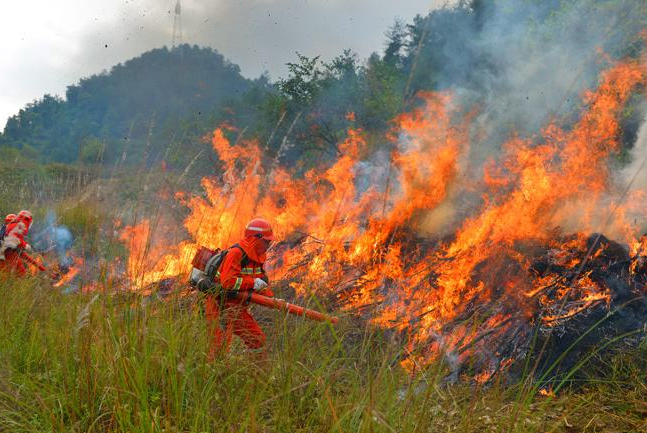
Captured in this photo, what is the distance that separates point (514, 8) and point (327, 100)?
7419mm

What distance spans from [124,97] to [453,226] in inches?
1957

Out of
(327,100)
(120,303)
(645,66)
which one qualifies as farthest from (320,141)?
(120,303)

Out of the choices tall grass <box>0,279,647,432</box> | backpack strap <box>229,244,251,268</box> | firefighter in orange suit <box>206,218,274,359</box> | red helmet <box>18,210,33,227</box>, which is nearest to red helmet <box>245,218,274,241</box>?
firefighter in orange suit <box>206,218,274,359</box>

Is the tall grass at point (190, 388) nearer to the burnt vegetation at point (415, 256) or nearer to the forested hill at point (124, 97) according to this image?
the burnt vegetation at point (415, 256)

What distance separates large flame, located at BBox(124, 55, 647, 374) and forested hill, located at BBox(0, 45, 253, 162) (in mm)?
33488

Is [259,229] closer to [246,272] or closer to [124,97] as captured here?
[246,272]

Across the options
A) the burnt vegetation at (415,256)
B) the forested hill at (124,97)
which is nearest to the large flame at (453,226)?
the burnt vegetation at (415,256)

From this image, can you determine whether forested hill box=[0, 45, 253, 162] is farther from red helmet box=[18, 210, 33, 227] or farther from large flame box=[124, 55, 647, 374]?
red helmet box=[18, 210, 33, 227]

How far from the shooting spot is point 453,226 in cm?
766

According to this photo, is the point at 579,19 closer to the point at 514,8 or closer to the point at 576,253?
the point at 514,8

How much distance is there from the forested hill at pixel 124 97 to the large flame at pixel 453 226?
33.5 m

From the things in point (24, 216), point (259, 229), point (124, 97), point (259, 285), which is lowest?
point (259, 285)

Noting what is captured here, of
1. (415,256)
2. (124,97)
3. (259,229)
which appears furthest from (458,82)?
(124,97)

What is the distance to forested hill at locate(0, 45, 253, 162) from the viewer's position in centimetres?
4375
